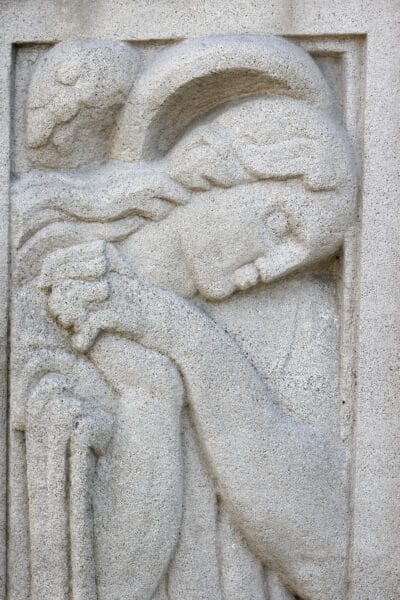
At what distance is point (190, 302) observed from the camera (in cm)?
227

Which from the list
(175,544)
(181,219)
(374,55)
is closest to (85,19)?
(181,219)

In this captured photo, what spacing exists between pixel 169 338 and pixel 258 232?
0.32 metres

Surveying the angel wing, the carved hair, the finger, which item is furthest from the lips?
the angel wing

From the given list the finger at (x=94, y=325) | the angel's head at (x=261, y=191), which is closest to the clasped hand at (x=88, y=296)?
the finger at (x=94, y=325)

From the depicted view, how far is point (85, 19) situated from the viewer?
223 cm

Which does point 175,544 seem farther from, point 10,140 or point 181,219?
point 10,140

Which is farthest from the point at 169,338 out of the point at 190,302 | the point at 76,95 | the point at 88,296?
the point at 76,95

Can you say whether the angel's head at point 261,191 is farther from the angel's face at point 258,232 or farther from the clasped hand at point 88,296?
the clasped hand at point 88,296

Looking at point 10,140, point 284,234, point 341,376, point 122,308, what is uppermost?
point 10,140

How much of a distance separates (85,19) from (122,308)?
→ 0.68 m

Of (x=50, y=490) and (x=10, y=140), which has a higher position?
(x=10, y=140)

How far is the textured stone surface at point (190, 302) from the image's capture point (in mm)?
2197

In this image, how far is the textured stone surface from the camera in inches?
86.5

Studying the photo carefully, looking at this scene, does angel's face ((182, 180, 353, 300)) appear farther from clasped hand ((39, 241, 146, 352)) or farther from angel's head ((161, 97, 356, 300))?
clasped hand ((39, 241, 146, 352))
